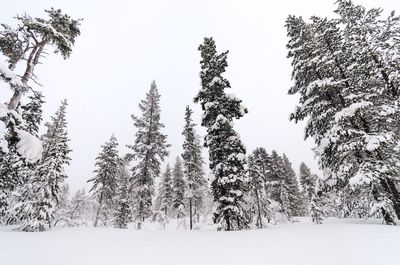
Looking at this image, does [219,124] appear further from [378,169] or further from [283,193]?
[283,193]

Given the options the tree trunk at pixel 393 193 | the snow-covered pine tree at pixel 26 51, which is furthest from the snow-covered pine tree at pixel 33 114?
the tree trunk at pixel 393 193

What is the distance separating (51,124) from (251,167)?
1035 inches

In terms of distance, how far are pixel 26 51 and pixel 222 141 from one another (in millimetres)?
11436

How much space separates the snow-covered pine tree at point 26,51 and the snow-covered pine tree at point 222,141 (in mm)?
8895

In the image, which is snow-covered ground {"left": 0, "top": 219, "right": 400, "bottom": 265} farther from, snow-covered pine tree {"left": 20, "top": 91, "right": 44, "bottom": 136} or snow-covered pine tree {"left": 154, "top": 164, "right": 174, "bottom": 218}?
snow-covered pine tree {"left": 154, "top": 164, "right": 174, "bottom": 218}

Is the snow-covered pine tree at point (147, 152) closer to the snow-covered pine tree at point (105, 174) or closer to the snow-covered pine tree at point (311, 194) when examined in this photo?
the snow-covered pine tree at point (105, 174)

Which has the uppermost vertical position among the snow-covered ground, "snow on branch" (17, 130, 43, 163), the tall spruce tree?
the tall spruce tree

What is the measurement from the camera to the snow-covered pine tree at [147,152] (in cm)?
2317

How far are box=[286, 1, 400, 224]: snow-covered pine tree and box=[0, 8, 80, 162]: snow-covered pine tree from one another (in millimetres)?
13994

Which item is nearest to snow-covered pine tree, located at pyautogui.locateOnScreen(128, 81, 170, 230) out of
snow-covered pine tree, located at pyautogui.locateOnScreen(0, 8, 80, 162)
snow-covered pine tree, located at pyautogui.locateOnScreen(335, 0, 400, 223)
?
snow-covered pine tree, located at pyautogui.locateOnScreen(0, 8, 80, 162)

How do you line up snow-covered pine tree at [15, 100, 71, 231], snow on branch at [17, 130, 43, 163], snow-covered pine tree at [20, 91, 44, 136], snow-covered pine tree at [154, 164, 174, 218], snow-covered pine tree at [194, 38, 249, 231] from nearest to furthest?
snow on branch at [17, 130, 43, 163], snow-covered pine tree at [194, 38, 249, 231], snow-covered pine tree at [15, 100, 71, 231], snow-covered pine tree at [20, 91, 44, 136], snow-covered pine tree at [154, 164, 174, 218]

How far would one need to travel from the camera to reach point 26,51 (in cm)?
984

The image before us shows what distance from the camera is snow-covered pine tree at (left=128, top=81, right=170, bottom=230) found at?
2317 cm

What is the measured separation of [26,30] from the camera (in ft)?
31.4
